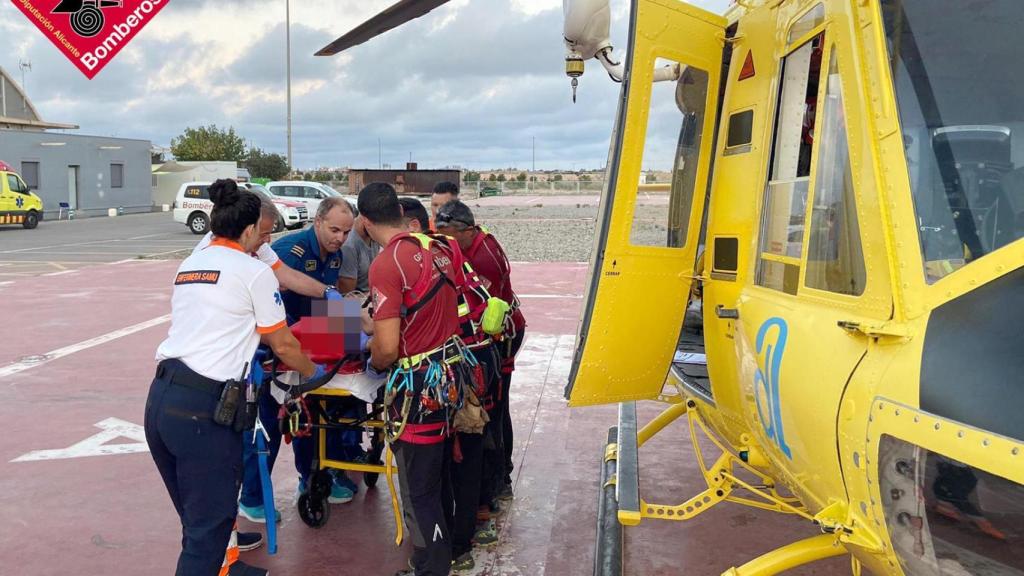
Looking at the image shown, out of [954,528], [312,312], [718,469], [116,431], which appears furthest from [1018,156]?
[116,431]

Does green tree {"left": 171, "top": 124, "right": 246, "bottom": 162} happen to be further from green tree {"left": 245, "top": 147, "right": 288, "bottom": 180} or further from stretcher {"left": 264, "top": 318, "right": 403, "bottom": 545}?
stretcher {"left": 264, "top": 318, "right": 403, "bottom": 545}

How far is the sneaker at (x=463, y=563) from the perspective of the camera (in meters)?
3.98

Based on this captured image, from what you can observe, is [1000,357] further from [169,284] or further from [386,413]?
[169,284]

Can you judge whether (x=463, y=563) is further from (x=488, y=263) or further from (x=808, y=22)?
(x=808, y=22)

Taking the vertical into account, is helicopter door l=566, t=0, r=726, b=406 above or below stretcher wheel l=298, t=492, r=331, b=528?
above

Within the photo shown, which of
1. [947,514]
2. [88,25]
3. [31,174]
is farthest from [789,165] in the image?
[31,174]

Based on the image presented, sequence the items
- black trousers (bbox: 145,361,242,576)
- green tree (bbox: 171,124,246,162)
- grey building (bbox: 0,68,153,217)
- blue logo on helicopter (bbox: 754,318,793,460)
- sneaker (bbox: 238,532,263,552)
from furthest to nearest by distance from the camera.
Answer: green tree (bbox: 171,124,246,162)
grey building (bbox: 0,68,153,217)
sneaker (bbox: 238,532,263,552)
black trousers (bbox: 145,361,242,576)
blue logo on helicopter (bbox: 754,318,793,460)

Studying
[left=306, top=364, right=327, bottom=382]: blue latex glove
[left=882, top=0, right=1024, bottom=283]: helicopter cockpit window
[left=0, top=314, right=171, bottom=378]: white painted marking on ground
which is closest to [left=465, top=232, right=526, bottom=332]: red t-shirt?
[left=306, top=364, right=327, bottom=382]: blue latex glove

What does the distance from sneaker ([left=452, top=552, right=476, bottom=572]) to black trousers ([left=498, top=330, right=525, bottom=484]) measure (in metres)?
0.90

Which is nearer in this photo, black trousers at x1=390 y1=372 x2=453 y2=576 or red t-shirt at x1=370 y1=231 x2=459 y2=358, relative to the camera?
red t-shirt at x1=370 y1=231 x2=459 y2=358

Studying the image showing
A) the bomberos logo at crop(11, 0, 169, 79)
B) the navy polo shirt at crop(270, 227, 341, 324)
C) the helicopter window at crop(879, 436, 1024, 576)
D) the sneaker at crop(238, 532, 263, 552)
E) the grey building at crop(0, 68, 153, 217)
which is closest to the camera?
the helicopter window at crop(879, 436, 1024, 576)

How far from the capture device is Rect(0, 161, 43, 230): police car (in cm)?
2578

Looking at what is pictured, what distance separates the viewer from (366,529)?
450 cm

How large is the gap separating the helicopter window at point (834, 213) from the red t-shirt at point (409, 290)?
159 cm
